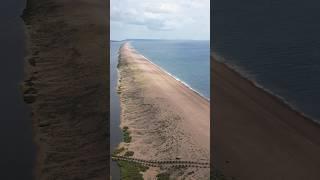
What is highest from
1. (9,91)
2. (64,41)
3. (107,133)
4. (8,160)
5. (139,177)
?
(64,41)

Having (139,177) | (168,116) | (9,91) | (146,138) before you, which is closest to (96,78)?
(9,91)

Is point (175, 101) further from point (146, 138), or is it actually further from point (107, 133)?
point (107, 133)
